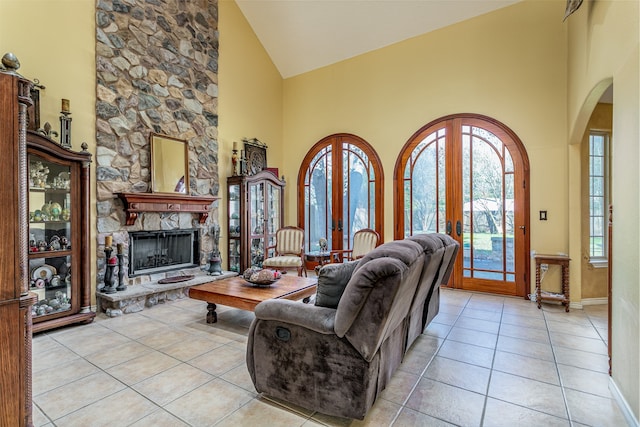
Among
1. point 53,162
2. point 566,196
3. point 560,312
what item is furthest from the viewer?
point 566,196

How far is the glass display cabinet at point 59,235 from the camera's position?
10.9 ft

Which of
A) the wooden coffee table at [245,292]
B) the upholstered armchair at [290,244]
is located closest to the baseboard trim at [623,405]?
the wooden coffee table at [245,292]

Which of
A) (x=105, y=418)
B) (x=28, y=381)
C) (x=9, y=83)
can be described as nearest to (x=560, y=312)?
(x=105, y=418)

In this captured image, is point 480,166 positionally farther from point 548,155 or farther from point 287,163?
point 287,163

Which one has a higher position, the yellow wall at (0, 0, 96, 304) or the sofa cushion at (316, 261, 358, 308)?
the yellow wall at (0, 0, 96, 304)

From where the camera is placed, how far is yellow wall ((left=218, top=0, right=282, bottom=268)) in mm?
5594

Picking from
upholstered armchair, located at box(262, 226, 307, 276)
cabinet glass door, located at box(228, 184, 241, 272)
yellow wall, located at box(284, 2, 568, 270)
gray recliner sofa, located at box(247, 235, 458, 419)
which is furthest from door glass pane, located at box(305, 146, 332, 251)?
gray recliner sofa, located at box(247, 235, 458, 419)

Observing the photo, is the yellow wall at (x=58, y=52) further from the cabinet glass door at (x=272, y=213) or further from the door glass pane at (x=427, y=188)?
the door glass pane at (x=427, y=188)

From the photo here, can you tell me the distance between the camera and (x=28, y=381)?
1.53 m

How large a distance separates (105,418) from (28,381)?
591 mm

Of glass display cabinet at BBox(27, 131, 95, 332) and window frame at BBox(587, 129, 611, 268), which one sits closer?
glass display cabinet at BBox(27, 131, 95, 332)

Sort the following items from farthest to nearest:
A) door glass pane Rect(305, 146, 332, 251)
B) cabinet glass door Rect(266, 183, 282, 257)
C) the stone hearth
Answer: door glass pane Rect(305, 146, 332, 251), cabinet glass door Rect(266, 183, 282, 257), the stone hearth

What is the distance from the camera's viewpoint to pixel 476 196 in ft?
15.8

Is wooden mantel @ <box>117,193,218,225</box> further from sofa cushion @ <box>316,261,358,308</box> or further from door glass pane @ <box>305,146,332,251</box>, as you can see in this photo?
sofa cushion @ <box>316,261,358,308</box>
